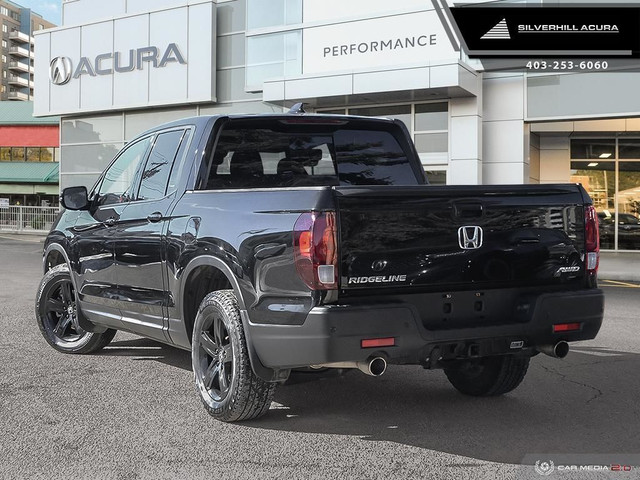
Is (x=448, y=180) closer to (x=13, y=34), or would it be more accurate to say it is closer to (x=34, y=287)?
(x=34, y=287)

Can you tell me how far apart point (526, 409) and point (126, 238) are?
9.93ft

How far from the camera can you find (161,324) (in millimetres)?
5277

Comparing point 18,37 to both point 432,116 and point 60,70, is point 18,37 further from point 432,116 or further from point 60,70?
point 432,116

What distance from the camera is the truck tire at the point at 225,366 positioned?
4.35 metres

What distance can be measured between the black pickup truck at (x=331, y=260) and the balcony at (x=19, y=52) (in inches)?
5330

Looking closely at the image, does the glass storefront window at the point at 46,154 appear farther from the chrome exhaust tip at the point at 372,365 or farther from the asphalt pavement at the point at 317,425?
the chrome exhaust tip at the point at 372,365

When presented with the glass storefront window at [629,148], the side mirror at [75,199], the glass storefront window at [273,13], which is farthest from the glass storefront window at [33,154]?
the side mirror at [75,199]

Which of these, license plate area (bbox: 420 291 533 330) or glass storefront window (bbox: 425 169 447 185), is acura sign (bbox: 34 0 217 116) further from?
license plate area (bbox: 420 291 533 330)

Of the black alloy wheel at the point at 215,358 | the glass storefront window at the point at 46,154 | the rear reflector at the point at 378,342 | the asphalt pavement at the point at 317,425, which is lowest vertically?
the asphalt pavement at the point at 317,425

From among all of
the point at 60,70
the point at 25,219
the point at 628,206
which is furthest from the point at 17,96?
the point at 628,206

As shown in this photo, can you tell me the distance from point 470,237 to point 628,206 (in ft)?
68.0

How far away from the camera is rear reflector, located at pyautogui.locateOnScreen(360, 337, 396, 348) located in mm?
3943

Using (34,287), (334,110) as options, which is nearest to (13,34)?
(334,110)

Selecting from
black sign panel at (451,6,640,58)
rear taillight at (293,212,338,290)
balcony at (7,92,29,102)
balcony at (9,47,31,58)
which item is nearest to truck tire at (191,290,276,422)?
rear taillight at (293,212,338,290)
